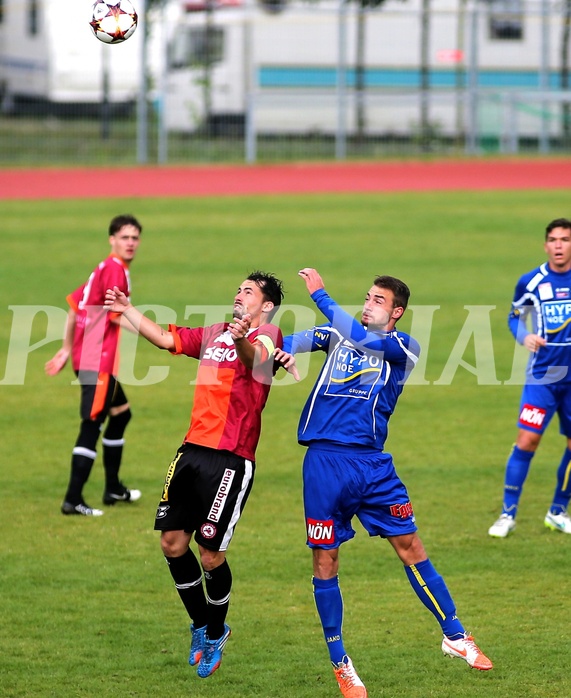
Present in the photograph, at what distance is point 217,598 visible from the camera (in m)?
6.61

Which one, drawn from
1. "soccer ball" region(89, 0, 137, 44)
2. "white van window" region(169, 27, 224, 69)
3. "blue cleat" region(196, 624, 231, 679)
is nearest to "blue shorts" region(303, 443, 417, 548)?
"blue cleat" region(196, 624, 231, 679)

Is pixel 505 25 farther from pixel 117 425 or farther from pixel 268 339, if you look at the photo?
pixel 268 339

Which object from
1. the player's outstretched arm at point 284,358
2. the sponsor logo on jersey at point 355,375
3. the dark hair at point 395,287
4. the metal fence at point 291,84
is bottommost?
the sponsor logo on jersey at point 355,375

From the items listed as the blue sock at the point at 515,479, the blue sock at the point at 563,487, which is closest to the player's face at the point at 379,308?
the blue sock at the point at 515,479

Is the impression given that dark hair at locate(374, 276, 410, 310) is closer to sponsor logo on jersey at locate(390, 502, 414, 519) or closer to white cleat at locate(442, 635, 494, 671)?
sponsor logo on jersey at locate(390, 502, 414, 519)

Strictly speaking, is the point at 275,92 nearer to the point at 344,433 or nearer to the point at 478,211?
the point at 478,211

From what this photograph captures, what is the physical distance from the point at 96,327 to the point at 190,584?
330 cm

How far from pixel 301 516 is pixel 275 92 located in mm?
23623

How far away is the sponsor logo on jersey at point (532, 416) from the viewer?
889cm

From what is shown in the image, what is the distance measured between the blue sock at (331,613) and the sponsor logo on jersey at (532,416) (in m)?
3.09

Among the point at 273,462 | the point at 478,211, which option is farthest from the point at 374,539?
the point at 478,211

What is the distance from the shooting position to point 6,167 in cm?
2828

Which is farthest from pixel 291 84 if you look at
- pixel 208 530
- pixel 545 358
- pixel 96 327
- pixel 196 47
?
pixel 208 530

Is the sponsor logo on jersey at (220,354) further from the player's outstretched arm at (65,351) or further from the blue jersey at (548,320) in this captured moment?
the player's outstretched arm at (65,351)
